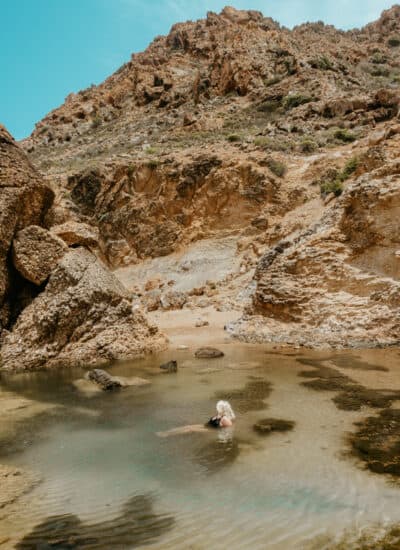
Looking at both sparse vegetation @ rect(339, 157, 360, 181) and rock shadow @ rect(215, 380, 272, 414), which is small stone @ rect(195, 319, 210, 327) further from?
sparse vegetation @ rect(339, 157, 360, 181)

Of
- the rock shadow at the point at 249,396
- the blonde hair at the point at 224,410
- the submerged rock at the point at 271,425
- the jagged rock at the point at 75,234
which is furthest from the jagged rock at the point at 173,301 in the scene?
the submerged rock at the point at 271,425

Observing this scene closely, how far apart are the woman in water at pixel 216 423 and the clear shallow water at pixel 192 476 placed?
0.45ft

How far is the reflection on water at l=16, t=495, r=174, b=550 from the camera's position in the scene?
9.80 ft

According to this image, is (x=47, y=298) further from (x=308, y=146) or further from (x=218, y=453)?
(x=308, y=146)

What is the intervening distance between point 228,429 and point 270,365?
3.84 meters

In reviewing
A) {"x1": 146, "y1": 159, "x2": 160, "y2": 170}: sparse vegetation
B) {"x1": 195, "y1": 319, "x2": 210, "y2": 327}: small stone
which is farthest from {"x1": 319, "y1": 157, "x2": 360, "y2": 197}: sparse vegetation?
{"x1": 146, "y1": 159, "x2": 160, "y2": 170}: sparse vegetation

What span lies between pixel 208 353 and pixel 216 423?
484cm

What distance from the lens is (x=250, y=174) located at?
992 inches

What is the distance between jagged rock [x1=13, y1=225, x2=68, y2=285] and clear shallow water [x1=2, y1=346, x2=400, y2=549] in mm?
4481

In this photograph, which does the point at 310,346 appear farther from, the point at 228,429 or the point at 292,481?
the point at 292,481

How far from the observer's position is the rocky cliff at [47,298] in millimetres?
10336

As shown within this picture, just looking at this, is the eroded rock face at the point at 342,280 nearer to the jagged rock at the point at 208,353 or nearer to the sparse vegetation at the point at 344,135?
the jagged rock at the point at 208,353

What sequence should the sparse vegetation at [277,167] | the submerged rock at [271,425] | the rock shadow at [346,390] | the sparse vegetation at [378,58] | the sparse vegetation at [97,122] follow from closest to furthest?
the submerged rock at [271,425] → the rock shadow at [346,390] → the sparse vegetation at [277,167] → the sparse vegetation at [378,58] → the sparse vegetation at [97,122]

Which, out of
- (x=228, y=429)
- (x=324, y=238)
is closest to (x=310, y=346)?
(x=324, y=238)
